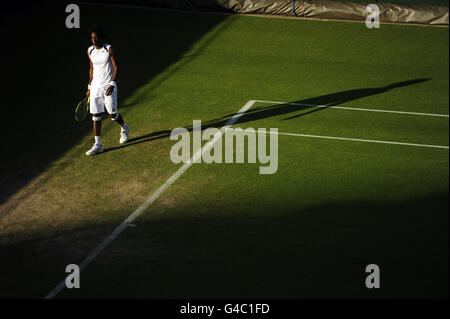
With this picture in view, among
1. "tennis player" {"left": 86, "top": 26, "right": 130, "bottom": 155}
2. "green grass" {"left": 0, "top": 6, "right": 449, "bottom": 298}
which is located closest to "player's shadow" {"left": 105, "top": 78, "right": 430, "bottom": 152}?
"green grass" {"left": 0, "top": 6, "right": 449, "bottom": 298}

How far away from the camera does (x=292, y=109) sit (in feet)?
55.5

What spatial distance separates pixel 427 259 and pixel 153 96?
976 centimetres

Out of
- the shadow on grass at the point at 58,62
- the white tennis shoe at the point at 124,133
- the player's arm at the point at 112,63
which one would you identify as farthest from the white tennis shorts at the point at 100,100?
the shadow on grass at the point at 58,62

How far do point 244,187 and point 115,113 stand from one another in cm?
346

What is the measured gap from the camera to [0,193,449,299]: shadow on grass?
9.88m

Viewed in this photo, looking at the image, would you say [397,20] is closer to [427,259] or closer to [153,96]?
[153,96]

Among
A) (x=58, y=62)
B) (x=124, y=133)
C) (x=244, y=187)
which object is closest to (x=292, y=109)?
(x=124, y=133)

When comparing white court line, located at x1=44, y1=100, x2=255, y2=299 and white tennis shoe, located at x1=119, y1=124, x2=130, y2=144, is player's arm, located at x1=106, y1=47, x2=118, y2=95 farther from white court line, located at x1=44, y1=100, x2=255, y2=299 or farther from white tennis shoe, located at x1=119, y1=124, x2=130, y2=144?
Result: white court line, located at x1=44, y1=100, x2=255, y2=299

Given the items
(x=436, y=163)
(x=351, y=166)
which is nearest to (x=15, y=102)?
(x=351, y=166)

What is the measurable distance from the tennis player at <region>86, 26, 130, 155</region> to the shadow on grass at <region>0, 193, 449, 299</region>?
10.5 feet

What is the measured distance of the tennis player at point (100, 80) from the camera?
14.1 metres

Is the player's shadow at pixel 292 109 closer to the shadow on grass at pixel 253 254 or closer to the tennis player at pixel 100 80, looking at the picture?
the tennis player at pixel 100 80

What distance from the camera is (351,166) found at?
1377 cm

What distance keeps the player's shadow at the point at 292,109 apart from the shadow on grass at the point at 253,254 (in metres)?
3.57
